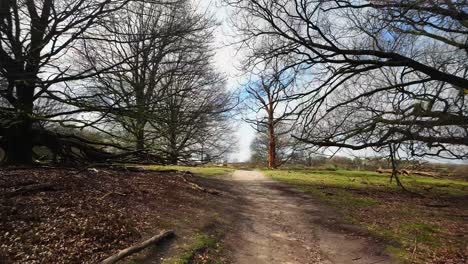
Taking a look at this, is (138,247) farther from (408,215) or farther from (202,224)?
(408,215)

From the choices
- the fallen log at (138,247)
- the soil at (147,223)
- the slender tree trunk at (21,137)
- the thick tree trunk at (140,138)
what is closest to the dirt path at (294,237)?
the soil at (147,223)

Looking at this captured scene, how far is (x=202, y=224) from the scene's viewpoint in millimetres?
7949

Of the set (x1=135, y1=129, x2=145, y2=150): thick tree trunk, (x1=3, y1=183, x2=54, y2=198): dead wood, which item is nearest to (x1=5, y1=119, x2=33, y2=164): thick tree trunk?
(x1=135, y1=129, x2=145, y2=150): thick tree trunk

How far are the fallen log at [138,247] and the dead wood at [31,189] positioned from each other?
2.75 meters

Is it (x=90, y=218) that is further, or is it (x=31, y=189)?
(x=31, y=189)

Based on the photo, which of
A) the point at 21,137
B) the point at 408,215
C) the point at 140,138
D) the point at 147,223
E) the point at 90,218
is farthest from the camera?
the point at 140,138

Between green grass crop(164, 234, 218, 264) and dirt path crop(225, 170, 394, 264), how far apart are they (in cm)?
34

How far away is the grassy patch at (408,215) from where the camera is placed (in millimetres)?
7195

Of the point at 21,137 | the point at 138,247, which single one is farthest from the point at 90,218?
the point at 21,137

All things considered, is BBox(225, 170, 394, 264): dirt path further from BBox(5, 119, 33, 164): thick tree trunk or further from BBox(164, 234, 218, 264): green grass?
BBox(5, 119, 33, 164): thick tree trunk

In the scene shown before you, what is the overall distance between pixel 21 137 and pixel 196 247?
746 centimetres

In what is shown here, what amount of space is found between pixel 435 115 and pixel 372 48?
3149 mm

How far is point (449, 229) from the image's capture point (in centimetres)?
873

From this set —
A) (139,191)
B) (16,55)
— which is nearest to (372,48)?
(139,191)
